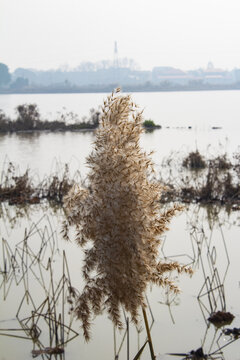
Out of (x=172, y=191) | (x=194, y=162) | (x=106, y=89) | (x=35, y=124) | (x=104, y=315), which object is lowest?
(x=104, y=315)

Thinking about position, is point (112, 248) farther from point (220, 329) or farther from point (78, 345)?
point (220, 329)

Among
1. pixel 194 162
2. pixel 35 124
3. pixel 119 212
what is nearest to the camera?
pixel 119 212

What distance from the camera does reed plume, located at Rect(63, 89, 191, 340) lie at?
2527 mm

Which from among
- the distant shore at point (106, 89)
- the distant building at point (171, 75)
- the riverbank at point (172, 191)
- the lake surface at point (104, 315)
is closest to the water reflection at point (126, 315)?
the lake surface at point (104, 315)

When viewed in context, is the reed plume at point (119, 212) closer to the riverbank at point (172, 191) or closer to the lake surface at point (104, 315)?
the lake surface at point (104, 315)

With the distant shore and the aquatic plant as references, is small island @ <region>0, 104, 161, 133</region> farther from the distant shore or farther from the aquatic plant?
the distant shore

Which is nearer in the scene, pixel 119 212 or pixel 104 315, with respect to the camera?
pixel 119 212

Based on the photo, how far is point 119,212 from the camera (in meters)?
2.53

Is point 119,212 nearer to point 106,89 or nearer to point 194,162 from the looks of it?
point 194,162

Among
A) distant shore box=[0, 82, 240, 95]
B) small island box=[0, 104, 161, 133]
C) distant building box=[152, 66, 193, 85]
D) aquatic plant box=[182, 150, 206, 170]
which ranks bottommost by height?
aquatic plant box=[182, 150, 206, 170]

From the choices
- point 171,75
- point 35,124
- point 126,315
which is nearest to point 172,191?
point 126,315

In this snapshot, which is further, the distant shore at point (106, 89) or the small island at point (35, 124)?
the distant shore at point (106, 89)

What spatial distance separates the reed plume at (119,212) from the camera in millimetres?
2527

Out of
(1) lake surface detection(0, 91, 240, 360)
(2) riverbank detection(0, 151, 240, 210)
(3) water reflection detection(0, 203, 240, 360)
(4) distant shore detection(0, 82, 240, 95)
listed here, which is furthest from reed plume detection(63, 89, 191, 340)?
(4) distant shore detection(0, 82, 240, 95)
